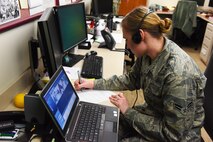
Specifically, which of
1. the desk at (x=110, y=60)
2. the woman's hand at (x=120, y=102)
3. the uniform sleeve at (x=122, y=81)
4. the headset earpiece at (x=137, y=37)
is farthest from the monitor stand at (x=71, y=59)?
the headset earpiece at (x=137, y=37)

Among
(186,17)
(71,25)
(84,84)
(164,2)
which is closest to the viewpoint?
(84,84)

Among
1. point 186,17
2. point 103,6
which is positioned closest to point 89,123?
point 103,6

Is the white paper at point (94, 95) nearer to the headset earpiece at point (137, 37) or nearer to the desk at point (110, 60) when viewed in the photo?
the desk at point (110, 60)

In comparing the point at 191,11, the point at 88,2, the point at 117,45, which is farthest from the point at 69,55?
the point at 191,11

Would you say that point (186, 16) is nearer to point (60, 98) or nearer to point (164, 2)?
point (164, 2)

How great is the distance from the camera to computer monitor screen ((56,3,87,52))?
59.6 inches

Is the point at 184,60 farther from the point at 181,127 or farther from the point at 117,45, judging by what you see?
the point at 117,45

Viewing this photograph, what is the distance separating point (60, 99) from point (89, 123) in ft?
0.58

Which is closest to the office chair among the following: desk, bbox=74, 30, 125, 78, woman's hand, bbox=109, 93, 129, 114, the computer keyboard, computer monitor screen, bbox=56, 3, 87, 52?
desk, bbox=74, 30, 125, 78

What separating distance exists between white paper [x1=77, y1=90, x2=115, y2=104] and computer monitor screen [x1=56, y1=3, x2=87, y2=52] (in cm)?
43

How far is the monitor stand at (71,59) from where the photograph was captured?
166 centimetres

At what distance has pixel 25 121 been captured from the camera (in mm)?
998

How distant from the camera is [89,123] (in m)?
1.00

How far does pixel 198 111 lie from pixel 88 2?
281 centimetres
